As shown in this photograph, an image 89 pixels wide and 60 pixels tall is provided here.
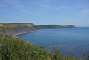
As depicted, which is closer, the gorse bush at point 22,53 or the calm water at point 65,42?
the gorse bush at point 22,53

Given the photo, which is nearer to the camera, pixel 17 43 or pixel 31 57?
pixel 31 57

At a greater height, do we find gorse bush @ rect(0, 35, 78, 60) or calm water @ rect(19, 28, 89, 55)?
gorse bush @ rect(0, 35, 78, 60)

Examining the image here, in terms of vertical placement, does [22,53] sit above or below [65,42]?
above

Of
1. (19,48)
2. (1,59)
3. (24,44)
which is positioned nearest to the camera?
(1,59)

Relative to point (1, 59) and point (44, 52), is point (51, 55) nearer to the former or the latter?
point (44, 52)

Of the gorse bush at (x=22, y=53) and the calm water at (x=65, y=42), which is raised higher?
the gorse bush at (x=22, y=53)

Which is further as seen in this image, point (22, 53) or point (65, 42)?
point (65, 42)

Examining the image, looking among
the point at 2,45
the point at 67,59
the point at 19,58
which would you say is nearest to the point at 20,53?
the point at 19,58

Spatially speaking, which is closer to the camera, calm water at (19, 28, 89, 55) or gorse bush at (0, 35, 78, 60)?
gorse bush at (0, 35, 78, 60)

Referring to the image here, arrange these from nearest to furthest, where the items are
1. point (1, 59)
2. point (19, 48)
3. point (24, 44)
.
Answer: point (1, 59) < point (19, 48) < point (24, 44)

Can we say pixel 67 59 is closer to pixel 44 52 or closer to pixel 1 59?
pixel 44 52

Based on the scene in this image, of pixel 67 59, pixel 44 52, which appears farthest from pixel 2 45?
pixel 67 59

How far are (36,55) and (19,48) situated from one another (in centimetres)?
41

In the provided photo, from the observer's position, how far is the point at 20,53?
5.07m
